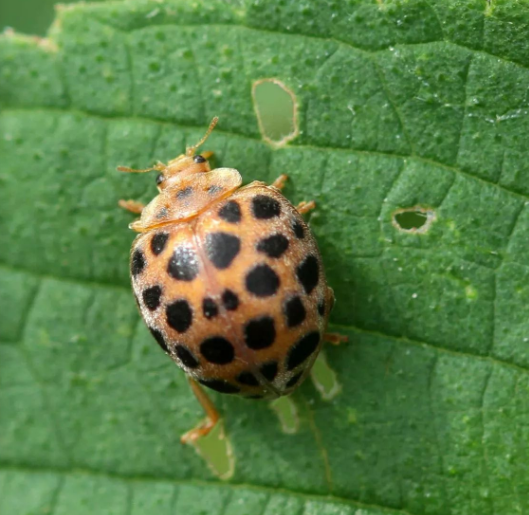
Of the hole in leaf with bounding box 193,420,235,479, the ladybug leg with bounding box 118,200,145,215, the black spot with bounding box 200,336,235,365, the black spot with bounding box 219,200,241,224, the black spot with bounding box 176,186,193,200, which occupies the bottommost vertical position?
the hole in leaf with bounding box 193,420,235,479

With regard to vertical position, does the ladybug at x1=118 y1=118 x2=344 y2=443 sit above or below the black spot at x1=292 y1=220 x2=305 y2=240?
below

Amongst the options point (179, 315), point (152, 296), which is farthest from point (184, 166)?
point (179, 315)

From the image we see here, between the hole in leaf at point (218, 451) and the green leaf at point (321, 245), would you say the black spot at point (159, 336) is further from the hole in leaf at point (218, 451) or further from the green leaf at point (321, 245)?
the hole in leaf at point (218, 451)

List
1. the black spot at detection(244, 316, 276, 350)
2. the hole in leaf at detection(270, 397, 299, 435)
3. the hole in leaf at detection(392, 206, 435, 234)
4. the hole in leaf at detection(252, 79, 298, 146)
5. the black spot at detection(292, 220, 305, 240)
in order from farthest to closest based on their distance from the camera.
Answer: the hole in leaf at detection(270, 397, 299, 435) < the hole in leaf at detection(252, 79, 298, 146) < the hole in leaf at detection(392, 206, 435, 234) < the black spot at detection(292, 220, 305, 240) < the black spot at detection(244, 316, 276, 350)

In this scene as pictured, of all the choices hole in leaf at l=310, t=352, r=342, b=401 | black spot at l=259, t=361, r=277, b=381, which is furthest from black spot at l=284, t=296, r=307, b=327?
hole in leaf at l=310, t=352, r=342, b=401

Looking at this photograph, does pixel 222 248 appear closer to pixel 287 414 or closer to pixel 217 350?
pixel 217 350

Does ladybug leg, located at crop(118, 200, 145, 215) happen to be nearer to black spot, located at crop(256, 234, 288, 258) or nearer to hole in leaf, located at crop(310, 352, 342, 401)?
black spot, located at crop(256, 234, 288, 258)
